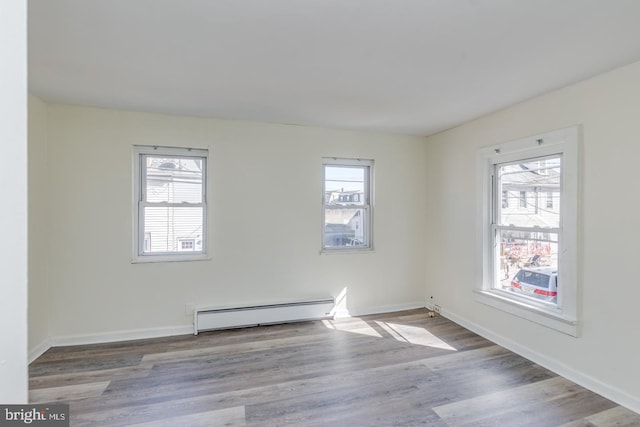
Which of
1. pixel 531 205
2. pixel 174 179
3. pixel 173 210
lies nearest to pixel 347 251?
pixel 531 205

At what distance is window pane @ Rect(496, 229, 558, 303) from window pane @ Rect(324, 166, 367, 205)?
174 centimetres

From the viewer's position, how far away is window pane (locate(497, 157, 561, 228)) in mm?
2645

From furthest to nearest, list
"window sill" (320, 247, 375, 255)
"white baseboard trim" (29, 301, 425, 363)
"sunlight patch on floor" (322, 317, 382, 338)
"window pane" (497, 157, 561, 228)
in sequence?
"window sill" (320, 247, 375, 255) < "sunlight patch on floor" (322, 317, 382, 338) < "white baseboard trim" (29, 301, 425, 363) < "window pane" (497, 157, 561, 228)

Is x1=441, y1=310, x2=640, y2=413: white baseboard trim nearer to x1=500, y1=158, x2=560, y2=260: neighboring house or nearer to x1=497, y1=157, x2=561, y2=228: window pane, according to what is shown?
x1=500, y1=158, x2=560, y2=260: neighboring house

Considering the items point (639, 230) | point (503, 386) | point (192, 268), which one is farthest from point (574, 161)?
point (192, 268)

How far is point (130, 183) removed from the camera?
3.14 metres

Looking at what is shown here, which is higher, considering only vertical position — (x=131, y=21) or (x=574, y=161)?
(x=131, y=21)

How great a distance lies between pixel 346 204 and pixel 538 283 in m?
2.23

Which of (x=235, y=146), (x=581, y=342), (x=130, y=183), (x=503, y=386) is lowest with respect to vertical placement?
(x=503, y=386)

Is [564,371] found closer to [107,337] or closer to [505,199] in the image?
[505,199]

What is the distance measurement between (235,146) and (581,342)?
3.77m

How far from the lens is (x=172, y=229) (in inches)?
132

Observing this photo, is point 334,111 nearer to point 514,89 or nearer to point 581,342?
point 514,89

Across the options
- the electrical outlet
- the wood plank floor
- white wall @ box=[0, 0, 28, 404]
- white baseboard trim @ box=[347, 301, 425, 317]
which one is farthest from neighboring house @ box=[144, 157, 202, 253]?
white wall @ box=[0, 0, 28, 404]
